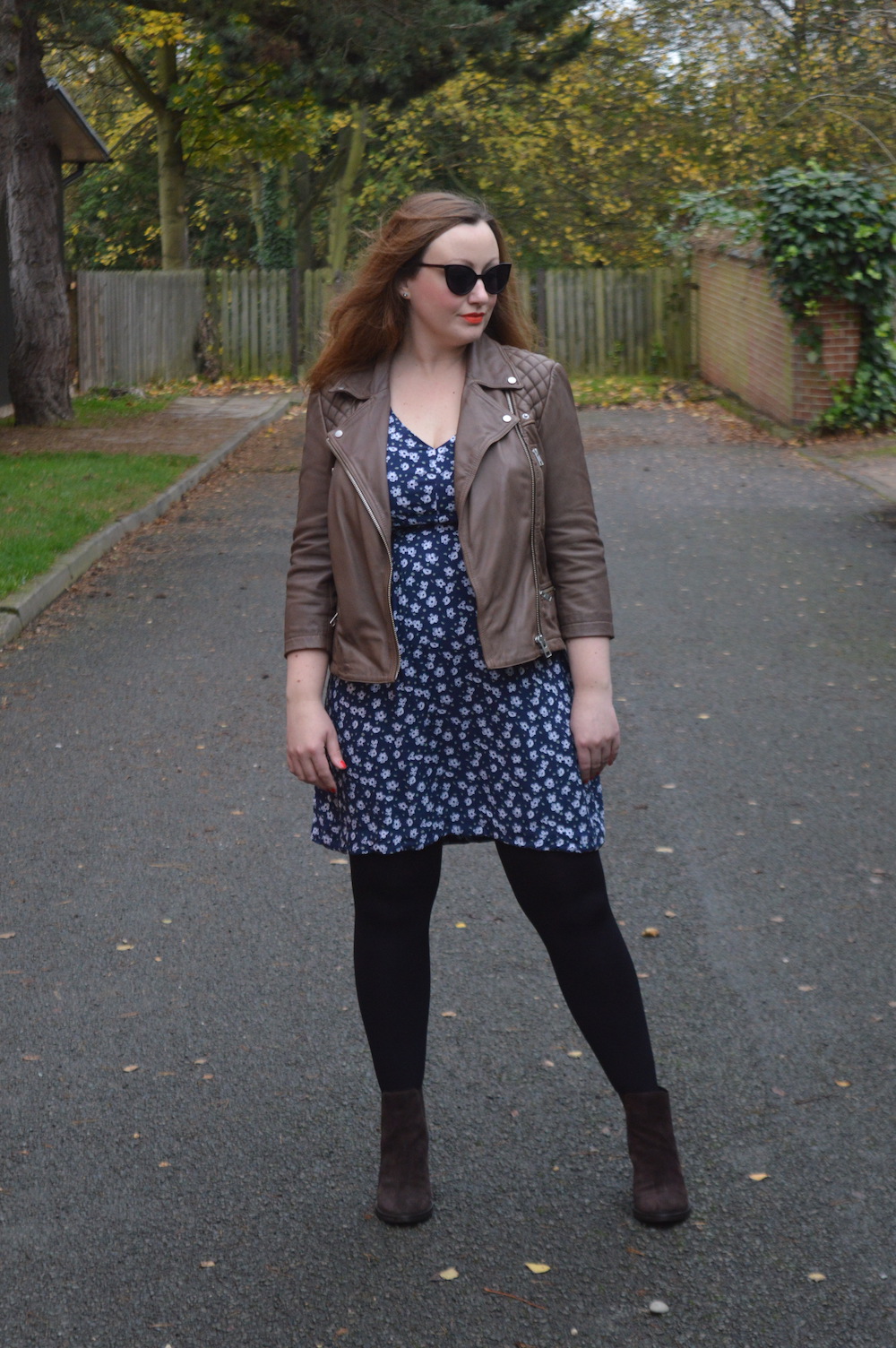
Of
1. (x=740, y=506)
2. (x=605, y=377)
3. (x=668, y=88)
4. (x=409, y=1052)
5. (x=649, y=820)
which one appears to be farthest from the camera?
(x=668, y=88)

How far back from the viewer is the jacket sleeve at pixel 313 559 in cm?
289

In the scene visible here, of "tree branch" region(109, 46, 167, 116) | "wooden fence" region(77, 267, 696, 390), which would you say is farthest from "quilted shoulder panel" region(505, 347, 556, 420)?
"tree branch" region(109, 46, 167, 116)

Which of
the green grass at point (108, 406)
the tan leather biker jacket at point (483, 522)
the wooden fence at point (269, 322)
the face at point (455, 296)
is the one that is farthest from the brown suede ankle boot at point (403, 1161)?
the wooden fence at point (269, 322)

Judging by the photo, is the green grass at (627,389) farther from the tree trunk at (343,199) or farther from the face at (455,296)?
the face at (455,296)

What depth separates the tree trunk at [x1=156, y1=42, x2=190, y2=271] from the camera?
27.2 m

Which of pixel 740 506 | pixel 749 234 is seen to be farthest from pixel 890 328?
pixel 740 506

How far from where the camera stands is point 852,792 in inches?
217

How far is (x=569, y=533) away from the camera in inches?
112

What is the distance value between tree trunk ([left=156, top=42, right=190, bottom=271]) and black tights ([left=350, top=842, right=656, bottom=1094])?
26.0 m

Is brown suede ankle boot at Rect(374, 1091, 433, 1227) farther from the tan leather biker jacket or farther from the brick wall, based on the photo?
the brick wall

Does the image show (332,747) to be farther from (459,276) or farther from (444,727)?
(459,276)

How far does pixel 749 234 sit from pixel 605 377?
→ 28.4ft

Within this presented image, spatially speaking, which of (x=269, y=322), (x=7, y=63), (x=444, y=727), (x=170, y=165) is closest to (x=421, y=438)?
(x=444, y=727)

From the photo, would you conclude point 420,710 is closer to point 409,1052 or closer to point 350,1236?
point 409,1052
